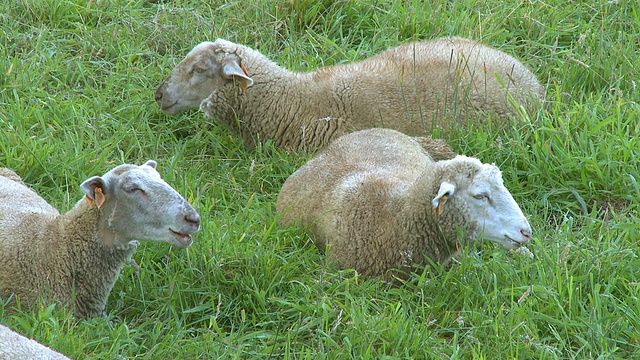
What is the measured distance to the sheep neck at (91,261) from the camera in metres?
4.92

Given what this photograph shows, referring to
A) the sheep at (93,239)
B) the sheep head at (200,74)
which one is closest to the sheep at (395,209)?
the sheep at (93,239)

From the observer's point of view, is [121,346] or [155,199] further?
[155,199]

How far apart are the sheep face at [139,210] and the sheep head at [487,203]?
4.36ft

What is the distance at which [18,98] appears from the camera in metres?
6.76

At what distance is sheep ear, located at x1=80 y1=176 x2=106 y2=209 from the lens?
189 inches

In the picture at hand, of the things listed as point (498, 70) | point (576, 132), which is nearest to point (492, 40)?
point (498, 70)

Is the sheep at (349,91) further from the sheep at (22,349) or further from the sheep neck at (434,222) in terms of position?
the sheep at (22,349)

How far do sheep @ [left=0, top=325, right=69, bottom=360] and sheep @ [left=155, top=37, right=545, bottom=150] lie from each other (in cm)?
321

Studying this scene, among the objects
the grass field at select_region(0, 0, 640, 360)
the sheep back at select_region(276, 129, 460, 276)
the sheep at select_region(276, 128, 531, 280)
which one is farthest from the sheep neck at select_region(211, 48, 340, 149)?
the sheep at select_region(276, 128, 531, 280)

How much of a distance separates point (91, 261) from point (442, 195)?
1.86 metres

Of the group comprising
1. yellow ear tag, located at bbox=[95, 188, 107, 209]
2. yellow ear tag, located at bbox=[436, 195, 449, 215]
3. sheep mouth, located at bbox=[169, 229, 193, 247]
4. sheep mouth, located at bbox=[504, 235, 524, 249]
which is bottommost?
sheep mouth, located at bbox=[504, 235, 524, 249]

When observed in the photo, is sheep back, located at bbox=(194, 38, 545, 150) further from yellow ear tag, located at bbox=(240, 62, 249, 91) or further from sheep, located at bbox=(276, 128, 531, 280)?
sheep, located at bbox=(276, 128, 531, 280)

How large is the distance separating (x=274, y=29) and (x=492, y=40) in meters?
1.79

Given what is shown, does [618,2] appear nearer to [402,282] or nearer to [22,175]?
[402,282]
